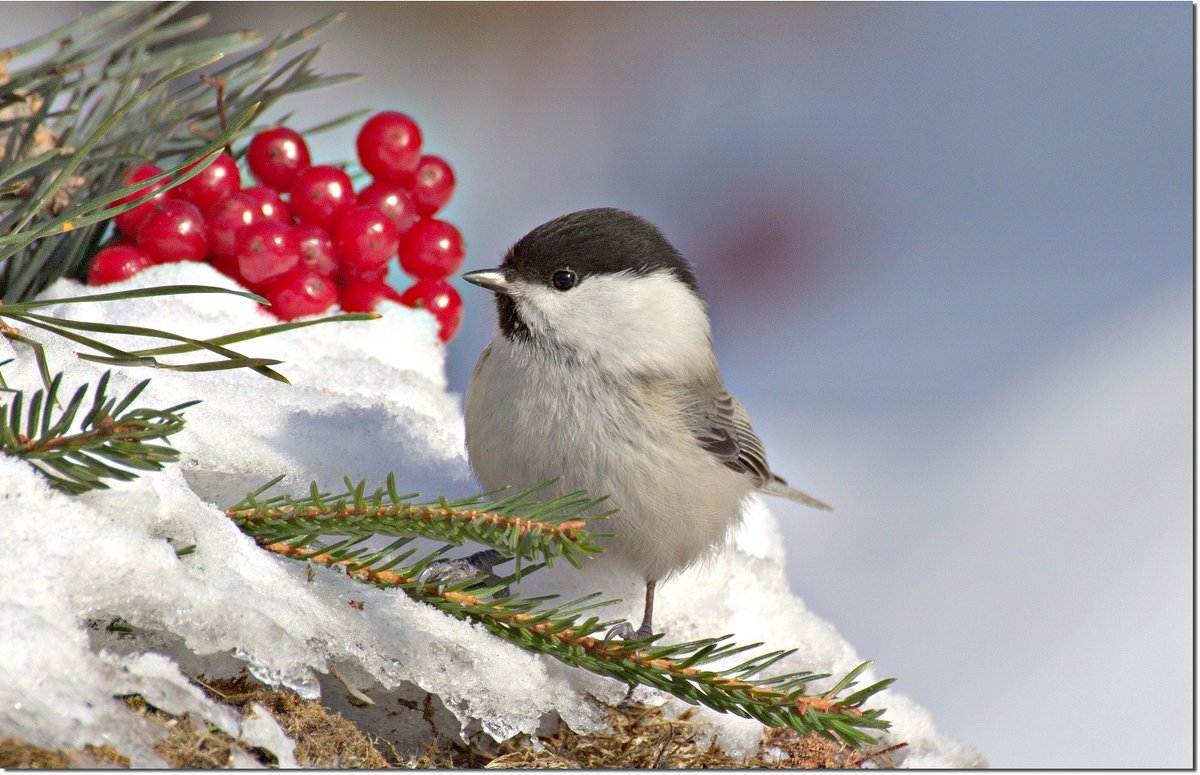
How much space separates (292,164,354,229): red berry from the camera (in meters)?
1.13

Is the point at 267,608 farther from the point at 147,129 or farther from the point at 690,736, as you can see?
the point at 147,129

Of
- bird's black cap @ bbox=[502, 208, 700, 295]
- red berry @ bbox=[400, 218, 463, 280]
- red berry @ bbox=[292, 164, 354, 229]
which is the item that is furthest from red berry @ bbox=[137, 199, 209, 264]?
bird's black cap @ bbox=[502, 208, 700, 295]

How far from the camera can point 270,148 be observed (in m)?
1.15

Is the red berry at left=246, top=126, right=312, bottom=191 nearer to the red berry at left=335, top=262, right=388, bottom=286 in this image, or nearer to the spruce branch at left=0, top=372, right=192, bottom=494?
the red berry at left=335, top=262, right=388, bottom=286

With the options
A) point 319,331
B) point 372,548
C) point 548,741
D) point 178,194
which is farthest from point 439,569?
point 178,194

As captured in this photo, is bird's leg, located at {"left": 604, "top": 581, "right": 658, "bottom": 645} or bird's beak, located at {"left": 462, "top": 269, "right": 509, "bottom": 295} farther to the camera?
bird's beak, located at {"left": 462, "top": 269, "right": 509, "bottom": 295}

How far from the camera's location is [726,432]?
116 cm

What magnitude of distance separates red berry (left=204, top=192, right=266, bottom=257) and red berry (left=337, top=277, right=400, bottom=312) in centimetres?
13

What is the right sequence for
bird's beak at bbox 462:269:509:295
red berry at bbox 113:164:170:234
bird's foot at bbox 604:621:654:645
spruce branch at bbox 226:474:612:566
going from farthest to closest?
bird's beak at bbox 462:269:509:295 → red berry at bbox 113:164:170:234 → bird's foot at bbox 604:621:654:645 → spruce branch at bbox 226:474:612:566

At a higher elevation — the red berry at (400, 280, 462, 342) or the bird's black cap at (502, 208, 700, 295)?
the bird's black cap at (502, 208, 700, 295)

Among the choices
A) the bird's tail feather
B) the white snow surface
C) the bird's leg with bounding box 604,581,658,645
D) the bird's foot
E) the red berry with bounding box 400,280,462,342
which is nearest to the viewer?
the white snow surface

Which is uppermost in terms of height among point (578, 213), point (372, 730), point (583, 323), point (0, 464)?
point (578, 213)

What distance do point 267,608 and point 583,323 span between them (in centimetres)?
57

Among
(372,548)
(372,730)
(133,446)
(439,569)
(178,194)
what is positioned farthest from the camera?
(178,194)
